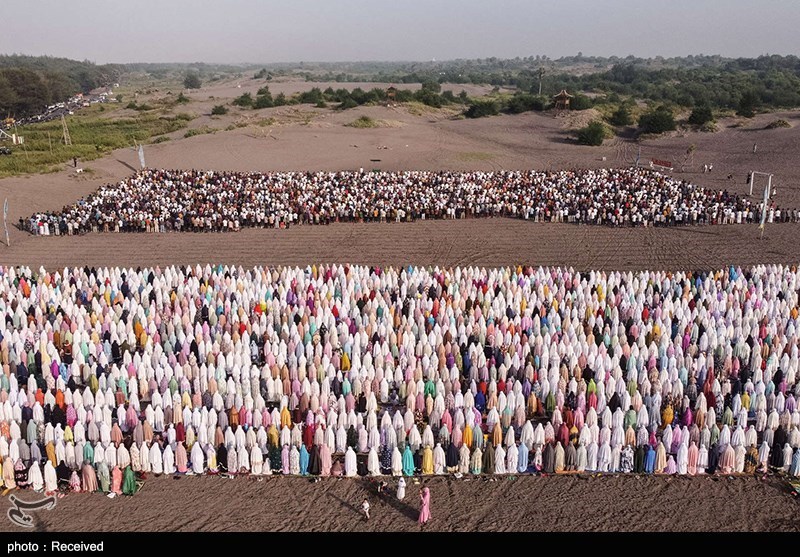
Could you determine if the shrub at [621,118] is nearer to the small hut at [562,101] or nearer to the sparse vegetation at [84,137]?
the small hut at [562,101]

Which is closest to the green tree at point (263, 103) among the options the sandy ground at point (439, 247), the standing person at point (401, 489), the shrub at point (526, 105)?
the sandy ground at point (439, 247)

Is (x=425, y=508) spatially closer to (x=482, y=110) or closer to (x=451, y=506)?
(x=451, y=506)

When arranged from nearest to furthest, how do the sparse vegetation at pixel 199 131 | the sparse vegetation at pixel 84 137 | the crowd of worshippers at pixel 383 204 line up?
the crowd of worshippers at pixel 383 204 < the sparse vegetation at pixel 84 137 < the sparse vegetation at pixel 199 131

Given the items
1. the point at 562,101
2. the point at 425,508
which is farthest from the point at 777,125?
the point at 425,508

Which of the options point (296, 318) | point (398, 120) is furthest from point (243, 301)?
point (398, 120)

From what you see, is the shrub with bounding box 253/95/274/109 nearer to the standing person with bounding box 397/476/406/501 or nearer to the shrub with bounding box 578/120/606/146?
the shrub with bounding box 578/120/606/146
